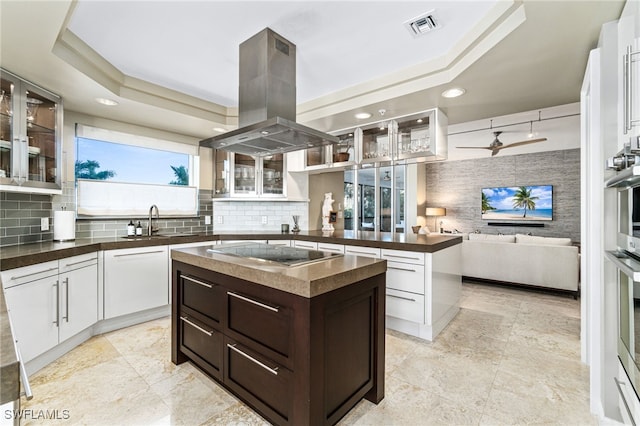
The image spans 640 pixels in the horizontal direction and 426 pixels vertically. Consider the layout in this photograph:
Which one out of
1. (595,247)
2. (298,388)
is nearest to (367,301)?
(298,388)

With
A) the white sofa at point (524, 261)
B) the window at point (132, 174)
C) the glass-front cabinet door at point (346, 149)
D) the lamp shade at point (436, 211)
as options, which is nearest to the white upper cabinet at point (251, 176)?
the window at point (132, 174)

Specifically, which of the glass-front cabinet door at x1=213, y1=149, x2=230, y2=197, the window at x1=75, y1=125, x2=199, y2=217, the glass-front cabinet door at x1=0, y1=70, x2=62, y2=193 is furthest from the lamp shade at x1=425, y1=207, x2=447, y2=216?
the glass-front cabinet door at x1=0, y1=70, x2=62, y2=193

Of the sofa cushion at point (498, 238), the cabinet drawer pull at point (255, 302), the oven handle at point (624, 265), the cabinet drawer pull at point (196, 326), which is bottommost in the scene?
the cabinet drawer pull at point (196, 326)

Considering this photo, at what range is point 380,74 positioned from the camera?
2.91 metres

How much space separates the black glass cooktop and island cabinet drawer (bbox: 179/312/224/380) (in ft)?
1.75

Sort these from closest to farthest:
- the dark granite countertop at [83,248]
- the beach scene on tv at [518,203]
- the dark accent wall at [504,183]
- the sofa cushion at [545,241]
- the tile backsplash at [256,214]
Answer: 1. the dark granite countertop at [83,248]
2. the tile backsplash at [256,214]
3. the sofa cushion at [545,241]
4. the dark accent wall at [504,183]
5. the beach scene on tv at [518,203]

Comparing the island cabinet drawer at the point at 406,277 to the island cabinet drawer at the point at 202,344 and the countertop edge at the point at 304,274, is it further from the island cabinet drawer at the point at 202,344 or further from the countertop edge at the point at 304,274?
the island cabinet drawer at the point at 202,344

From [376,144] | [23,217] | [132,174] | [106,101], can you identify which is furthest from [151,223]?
[376,144]

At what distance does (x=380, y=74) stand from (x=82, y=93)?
273 cm

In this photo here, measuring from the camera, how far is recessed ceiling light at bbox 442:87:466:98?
8.87ft

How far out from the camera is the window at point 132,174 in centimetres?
339

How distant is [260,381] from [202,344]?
2.16 ft

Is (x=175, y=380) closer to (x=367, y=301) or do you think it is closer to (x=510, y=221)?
(x=367, y=301)

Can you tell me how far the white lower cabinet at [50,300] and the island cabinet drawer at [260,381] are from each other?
58.7 inches
